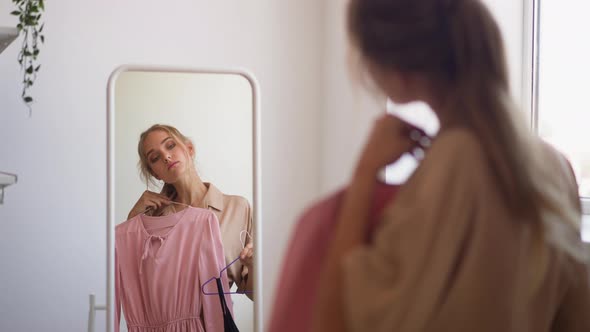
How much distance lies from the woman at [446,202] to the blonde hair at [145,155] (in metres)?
Result: 1.12

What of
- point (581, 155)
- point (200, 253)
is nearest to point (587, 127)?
point (581, 155)

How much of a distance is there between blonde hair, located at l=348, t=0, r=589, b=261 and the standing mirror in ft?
3.59

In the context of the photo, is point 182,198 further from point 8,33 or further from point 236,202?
point 8,33

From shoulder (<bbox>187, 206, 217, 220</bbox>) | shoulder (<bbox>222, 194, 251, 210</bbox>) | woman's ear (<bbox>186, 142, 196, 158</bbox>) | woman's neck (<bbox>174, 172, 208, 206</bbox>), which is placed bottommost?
shoulder (<bbox>187, 206, 217, 220</bbox>)

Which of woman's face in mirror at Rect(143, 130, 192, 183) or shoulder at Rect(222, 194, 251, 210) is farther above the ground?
woman's face in mirror at Rect(143, 130, 192, 183)

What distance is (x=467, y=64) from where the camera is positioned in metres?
0.89

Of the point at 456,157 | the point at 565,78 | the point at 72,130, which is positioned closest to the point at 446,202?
the point at 456,157

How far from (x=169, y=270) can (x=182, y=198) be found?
0.19 metres

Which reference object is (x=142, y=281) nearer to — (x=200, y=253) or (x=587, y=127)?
(x=200, y=253)

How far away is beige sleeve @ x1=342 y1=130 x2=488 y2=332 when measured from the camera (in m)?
0.84

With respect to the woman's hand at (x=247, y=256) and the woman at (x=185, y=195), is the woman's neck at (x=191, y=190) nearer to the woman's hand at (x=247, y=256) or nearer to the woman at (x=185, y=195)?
the woman at (x=185, y=195)

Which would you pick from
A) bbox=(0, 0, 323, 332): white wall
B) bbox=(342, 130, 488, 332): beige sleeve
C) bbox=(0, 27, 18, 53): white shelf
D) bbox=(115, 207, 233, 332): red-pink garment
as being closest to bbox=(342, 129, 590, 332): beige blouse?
bbox=(342, 130, 488, 332): beige sleeve

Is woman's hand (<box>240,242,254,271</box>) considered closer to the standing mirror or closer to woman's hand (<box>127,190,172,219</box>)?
the standing mirror

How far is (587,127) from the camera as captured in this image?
2.03 metres
